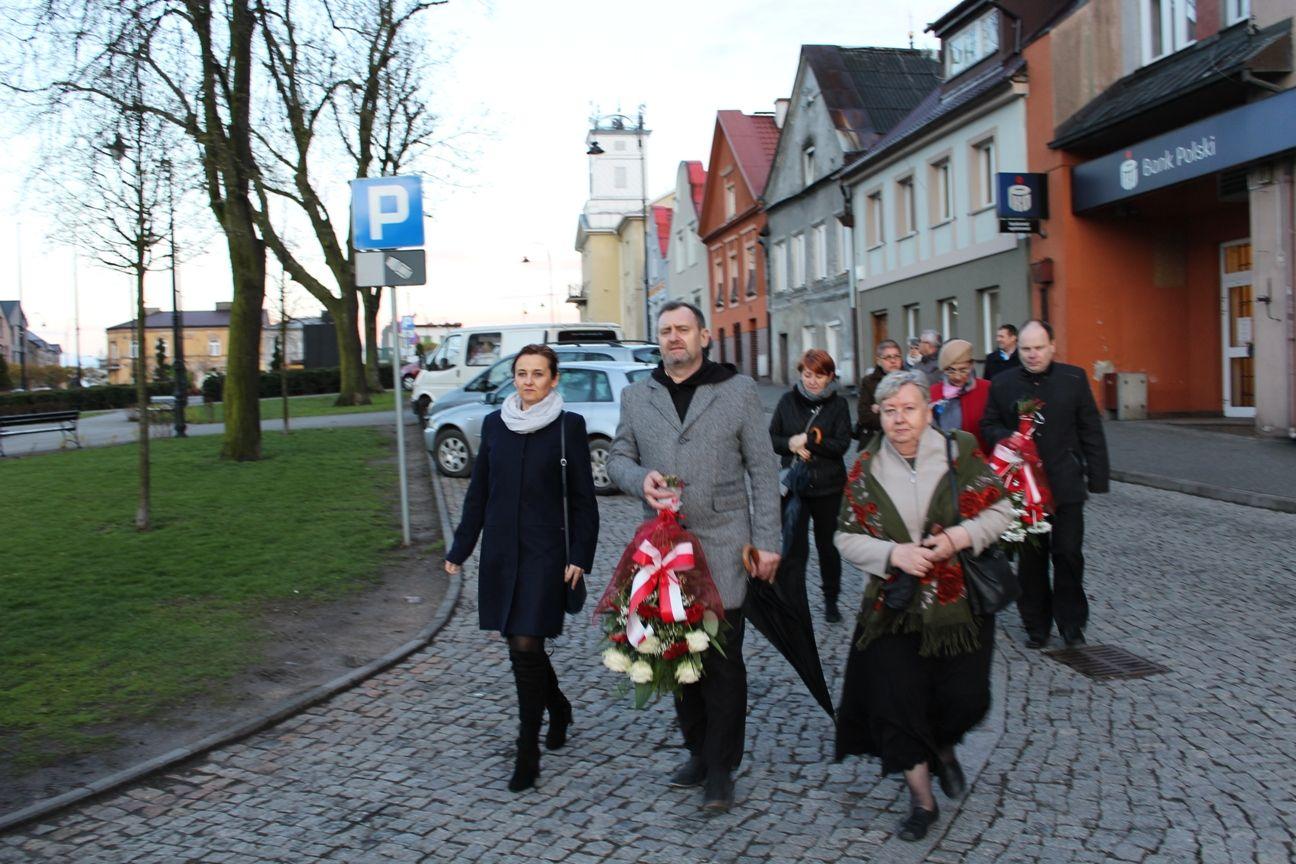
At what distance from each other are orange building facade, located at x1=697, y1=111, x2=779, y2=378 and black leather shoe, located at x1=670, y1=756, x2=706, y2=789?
39.5 meters

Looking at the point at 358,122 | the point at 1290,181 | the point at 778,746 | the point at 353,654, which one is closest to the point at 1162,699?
the point at 778,746

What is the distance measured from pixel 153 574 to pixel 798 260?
3289 centimetres

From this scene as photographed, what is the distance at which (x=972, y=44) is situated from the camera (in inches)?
1053

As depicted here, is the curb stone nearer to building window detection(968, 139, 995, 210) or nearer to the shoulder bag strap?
the shoulder bag strap

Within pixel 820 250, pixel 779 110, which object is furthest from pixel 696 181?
pixel 820 250

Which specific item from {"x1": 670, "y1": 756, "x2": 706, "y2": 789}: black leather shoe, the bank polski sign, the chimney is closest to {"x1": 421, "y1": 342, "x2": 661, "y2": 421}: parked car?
the bank polski sign

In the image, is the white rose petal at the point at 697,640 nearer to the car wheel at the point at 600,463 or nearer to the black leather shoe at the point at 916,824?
the black leather shoe at the point at 916,824

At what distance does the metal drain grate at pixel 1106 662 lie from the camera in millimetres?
6141

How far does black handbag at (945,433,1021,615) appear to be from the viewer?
13.5ft

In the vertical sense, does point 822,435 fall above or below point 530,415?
below

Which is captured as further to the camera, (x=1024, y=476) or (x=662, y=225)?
(x=662, y=225)

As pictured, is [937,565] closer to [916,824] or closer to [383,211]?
[916,824]

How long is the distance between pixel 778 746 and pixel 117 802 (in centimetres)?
279

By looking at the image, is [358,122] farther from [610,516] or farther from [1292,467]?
[1292,467]
